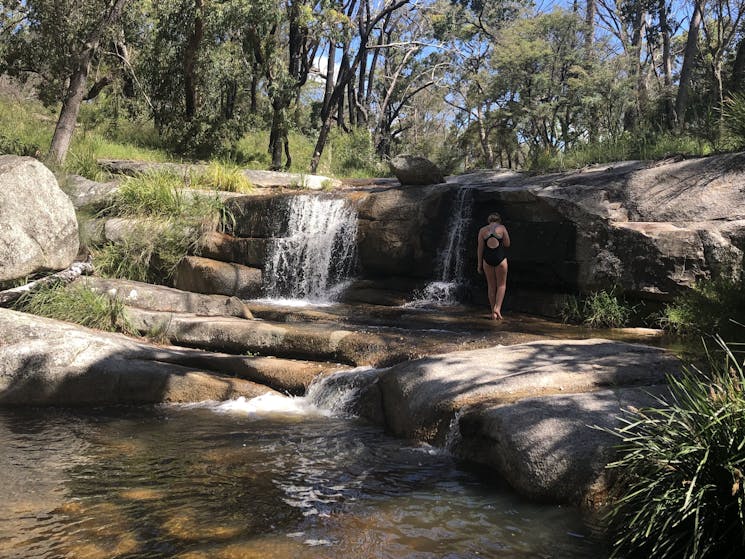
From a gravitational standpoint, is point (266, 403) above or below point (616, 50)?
below

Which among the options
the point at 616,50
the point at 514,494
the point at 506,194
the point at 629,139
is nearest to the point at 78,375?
the point at 514,494

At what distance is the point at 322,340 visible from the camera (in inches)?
299

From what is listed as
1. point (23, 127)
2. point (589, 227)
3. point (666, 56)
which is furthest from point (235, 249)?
point (666, 56)

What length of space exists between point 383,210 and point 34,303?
624cm

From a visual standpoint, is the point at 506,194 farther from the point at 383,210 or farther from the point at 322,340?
the point at 322,340

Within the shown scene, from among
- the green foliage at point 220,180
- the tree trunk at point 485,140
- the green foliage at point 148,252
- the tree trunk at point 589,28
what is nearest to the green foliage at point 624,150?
the green foliage at point 220,180

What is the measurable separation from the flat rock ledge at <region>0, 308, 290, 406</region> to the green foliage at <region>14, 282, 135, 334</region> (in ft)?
3.53

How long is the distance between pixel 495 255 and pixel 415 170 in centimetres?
422

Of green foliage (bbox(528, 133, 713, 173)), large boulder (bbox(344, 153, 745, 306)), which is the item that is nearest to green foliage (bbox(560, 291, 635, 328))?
large boulder (bbox(344, 153, 745, 306))

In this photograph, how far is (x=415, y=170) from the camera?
13406 millimetres

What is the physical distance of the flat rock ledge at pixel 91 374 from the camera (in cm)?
660

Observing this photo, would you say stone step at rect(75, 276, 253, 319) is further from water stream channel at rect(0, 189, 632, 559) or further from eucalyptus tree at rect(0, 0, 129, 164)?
eucalyptus tree at rect(0, 0, 129, 164)

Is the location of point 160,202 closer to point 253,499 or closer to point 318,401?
point 318,401

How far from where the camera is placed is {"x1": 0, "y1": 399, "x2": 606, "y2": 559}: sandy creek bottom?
11.1ft
